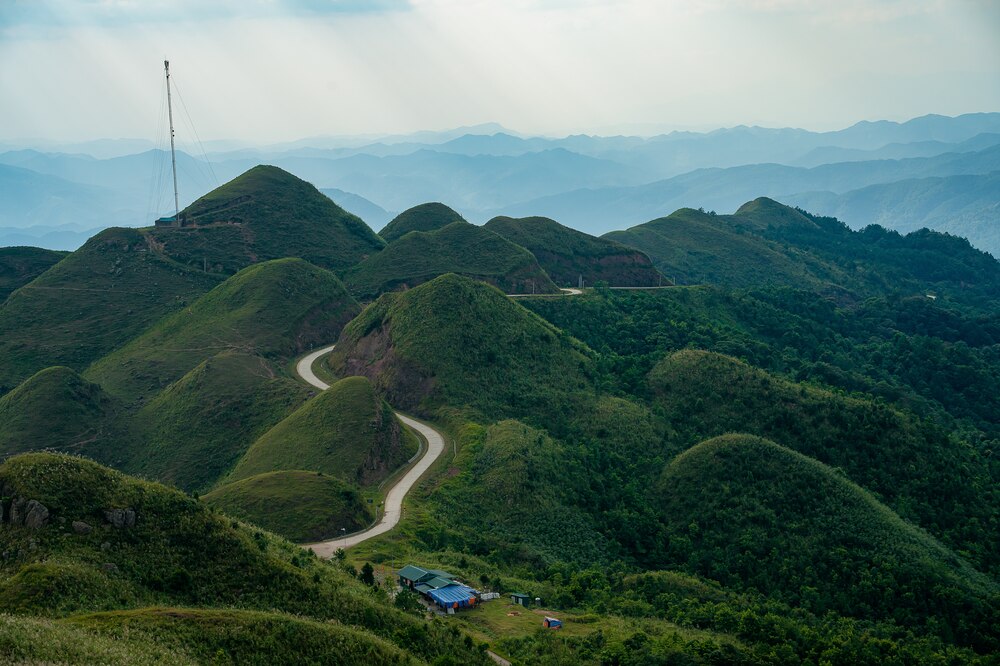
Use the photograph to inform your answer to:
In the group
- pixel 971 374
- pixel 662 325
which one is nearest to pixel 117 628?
pixel 662 325

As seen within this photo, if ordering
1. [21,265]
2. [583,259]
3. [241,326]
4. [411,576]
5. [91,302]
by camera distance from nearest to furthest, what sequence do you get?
[411,576], [241,326], [91,302], [21,265], [583,259]

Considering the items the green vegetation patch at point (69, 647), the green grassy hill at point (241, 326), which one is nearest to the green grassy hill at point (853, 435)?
the green grassy hill at point (241, 326)

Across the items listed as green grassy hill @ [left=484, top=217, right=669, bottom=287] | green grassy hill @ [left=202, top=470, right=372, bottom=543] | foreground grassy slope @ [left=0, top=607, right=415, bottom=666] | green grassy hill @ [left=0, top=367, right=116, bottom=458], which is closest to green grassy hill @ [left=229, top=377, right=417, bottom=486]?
green grassy hill @ [left=202, top=470, right=372, bottom=543]

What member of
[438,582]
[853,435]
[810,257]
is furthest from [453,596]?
[810,257]

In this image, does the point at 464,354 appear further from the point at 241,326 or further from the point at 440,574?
the point at 440,574

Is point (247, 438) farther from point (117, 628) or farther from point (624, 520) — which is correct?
point (117, 628)

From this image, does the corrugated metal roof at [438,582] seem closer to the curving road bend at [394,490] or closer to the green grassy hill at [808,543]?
the curving road bend at [394,490]
